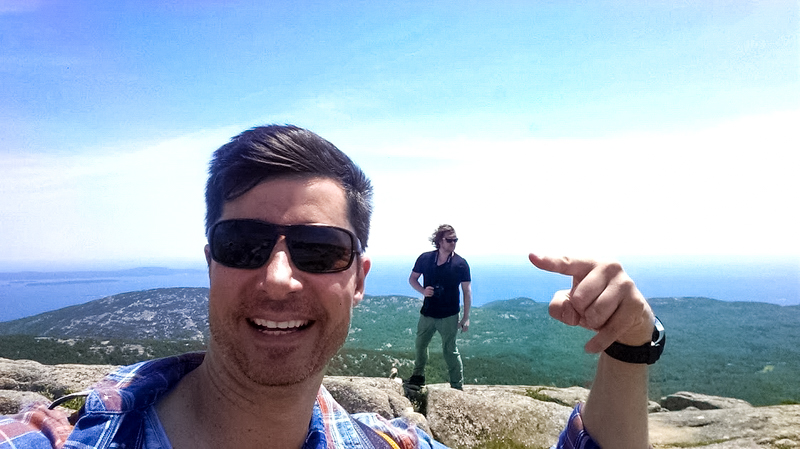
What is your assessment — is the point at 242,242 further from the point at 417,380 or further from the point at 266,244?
the point at 417,380

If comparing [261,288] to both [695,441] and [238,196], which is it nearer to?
[238,196]

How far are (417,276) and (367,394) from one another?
94.7 inches

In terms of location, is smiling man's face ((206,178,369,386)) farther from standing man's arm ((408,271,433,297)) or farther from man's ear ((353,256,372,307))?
standing man's arm ((408,271,433,297))

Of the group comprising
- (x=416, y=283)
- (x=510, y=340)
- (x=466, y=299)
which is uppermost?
(x=416, y=283)

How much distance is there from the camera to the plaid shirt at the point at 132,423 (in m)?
1.69

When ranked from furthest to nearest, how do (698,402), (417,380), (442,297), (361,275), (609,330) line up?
(698,402)
(417,380)
(442,297)
(361,275)
(609,330)

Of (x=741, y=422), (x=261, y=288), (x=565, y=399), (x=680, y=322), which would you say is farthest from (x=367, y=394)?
(x=680, y=322)

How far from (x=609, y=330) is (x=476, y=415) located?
6.55 metres

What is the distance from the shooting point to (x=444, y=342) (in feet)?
28.3

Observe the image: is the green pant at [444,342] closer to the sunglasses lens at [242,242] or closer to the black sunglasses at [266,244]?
the black sunglasses at [266,244]

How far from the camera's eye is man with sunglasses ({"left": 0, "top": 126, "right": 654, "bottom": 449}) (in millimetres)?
1809

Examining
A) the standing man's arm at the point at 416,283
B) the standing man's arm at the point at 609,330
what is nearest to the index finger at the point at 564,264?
the standing man's arm at the point at 609,330

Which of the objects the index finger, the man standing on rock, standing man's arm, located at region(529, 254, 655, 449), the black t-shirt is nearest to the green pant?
the man standing on rock

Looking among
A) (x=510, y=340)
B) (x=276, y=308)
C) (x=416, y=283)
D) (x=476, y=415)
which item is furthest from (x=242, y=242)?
(x=510, y=340)
